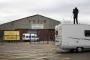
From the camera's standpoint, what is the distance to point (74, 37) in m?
25.5

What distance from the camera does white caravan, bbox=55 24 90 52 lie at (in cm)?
2528

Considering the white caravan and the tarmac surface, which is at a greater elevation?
the white caravan

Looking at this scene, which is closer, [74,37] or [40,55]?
[40,55]

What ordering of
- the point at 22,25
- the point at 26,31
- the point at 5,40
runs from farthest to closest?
the point at 22,25 < the point at 26,31 < the point at 5,40

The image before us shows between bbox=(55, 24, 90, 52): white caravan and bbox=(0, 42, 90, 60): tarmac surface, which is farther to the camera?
bbox=(55, 24, 90, 52): white caravan

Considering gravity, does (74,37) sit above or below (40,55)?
above

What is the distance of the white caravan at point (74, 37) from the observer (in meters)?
25.3

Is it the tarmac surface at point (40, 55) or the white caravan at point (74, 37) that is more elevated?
the white caravan at point (74, 37)

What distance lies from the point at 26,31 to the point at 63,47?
131 feet

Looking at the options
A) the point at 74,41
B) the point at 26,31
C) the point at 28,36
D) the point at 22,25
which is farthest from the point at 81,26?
the point at 22,25

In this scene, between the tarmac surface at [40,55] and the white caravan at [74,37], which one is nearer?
the tarmac surface at [40,55]

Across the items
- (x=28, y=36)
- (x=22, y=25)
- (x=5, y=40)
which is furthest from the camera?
(x=22, y=25)

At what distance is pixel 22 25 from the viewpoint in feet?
248

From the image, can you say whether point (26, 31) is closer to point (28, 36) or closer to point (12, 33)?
point (28, 36)
